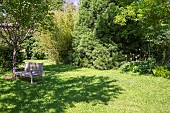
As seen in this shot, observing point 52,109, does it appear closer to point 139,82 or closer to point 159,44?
point 139,82

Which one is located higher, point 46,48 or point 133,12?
point 133,12

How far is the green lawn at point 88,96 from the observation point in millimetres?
6387

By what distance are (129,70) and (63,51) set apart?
6.92 metres

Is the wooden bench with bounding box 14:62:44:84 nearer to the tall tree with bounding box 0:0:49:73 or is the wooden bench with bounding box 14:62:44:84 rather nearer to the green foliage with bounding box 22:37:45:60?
the tall tree with bounding box 0:0:49:73

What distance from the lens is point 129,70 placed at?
12.8 m

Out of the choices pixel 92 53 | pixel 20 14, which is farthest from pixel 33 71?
pixel 92 53

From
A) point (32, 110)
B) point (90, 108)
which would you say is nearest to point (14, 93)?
point (32, 110)

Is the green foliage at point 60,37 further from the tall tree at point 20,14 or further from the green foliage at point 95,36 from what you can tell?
the tall tree at point 20,14

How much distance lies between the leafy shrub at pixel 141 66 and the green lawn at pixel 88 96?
1.44m

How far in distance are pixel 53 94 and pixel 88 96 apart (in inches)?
51.1

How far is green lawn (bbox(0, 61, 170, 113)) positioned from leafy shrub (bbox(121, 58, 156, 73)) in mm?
1443

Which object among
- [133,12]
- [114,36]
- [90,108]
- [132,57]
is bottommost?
[90,108]

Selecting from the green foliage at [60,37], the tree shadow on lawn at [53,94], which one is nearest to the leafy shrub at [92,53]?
the green foliage at [60,37]

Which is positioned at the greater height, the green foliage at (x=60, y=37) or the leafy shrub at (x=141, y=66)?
the green foliage at (x=60, y=37)
